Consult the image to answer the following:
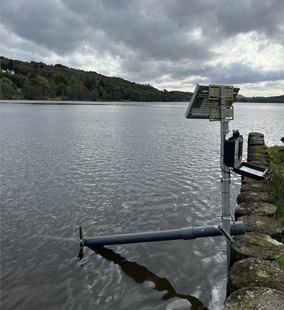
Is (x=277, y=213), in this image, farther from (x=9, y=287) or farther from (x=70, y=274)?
(x=9, y=287)

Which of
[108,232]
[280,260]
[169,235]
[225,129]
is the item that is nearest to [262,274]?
[280,260]

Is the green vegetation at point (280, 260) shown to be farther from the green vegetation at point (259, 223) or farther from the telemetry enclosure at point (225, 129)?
the green vegetation at point (259, 223)

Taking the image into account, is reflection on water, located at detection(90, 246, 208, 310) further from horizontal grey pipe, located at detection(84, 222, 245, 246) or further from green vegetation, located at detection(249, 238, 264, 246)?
green vegetation, located at detection(249, 238, 264, 246)

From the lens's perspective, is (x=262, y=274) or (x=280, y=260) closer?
(x=262, y=274)

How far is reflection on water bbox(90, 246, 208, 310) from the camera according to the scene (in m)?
6.89

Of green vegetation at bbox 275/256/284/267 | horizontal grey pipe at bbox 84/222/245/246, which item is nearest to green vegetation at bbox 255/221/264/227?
horizontal grey pipe at bbox 84/222/245/246

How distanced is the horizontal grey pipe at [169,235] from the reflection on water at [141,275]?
0.46 metres

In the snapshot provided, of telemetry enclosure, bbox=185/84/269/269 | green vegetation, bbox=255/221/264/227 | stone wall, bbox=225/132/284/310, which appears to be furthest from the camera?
green vegetation, bbox=255/221/264/227

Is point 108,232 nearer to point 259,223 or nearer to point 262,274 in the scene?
point 259,223

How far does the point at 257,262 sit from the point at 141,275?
133 inches

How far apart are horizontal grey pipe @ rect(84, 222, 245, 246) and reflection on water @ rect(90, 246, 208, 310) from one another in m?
0.46

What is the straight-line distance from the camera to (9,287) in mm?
7426

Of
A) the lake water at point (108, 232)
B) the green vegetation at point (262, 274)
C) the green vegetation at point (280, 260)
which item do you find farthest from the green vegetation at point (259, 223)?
the green vegetation at point (262, 274)

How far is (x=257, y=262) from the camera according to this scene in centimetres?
585
